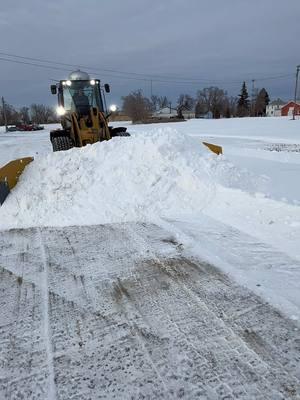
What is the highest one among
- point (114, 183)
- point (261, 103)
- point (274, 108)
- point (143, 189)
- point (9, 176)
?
point (9, 176)

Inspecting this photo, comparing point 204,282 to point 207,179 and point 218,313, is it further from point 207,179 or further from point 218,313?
point 207,179

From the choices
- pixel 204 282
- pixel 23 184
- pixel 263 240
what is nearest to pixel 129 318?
pixel 204 282

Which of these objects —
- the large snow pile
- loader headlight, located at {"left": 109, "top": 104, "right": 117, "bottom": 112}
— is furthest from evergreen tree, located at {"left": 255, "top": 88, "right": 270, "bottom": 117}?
the large snow pile

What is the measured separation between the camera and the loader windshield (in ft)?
39.2

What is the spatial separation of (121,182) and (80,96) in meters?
6.05

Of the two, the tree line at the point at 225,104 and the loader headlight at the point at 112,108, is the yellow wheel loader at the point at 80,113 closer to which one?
the loader headlight at the point at 112,108

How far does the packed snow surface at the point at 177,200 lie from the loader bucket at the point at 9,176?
13 cm

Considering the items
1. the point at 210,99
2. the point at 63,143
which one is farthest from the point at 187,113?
the point at 63,143

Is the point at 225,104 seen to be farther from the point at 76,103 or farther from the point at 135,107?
the point at 76,103

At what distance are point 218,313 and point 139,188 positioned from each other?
13.1ft

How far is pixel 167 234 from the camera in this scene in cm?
536

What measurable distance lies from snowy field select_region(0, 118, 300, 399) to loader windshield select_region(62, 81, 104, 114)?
4.47 metres

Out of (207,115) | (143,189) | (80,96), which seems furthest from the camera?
(207,115)

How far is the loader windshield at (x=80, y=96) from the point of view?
11945 mm
